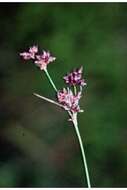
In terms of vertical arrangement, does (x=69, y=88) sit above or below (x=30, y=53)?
below

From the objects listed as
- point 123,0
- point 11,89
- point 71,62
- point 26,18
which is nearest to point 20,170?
point 11,89

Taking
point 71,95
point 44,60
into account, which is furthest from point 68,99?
point 44,60

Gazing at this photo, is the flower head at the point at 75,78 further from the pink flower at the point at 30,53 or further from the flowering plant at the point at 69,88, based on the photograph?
the pink flower at the point at 30,53

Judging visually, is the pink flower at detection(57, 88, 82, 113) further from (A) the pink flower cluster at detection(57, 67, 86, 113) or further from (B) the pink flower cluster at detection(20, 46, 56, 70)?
(B) the pink flower cluster at detection(20, 46, 56, 70)

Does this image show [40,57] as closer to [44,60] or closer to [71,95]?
[44,60]

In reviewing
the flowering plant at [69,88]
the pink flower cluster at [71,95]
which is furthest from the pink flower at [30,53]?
the pink flower cluster at [71,95]
